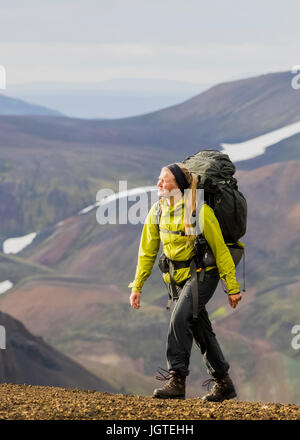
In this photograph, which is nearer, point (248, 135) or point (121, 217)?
point (121, 217)

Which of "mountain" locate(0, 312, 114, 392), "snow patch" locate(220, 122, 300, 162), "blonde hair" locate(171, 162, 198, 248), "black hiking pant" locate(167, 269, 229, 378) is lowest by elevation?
"mountain" locate(0, 312, 114, 392)

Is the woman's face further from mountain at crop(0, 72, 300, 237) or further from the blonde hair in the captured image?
mountain at crop(0, 72, 300, 237)

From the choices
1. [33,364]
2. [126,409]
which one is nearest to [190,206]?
[126,409]

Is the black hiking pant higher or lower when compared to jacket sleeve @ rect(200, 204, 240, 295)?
lower

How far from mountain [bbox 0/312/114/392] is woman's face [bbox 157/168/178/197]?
40747 mm

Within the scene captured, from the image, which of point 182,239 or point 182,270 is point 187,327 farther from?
point 182,239

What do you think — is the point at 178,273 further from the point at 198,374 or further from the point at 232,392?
the point at 198,374

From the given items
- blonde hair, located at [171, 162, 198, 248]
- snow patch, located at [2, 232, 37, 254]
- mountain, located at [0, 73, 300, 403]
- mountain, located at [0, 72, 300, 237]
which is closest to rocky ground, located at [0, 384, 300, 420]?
blonde hair, located at [171, 162, 198, 248]

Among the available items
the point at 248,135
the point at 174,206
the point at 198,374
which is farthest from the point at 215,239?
the point at 248,135

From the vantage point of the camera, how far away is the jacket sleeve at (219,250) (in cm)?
927

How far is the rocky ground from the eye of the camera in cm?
801

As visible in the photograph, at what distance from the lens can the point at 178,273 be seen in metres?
9.49

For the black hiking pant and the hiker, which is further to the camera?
the black hiking pant
